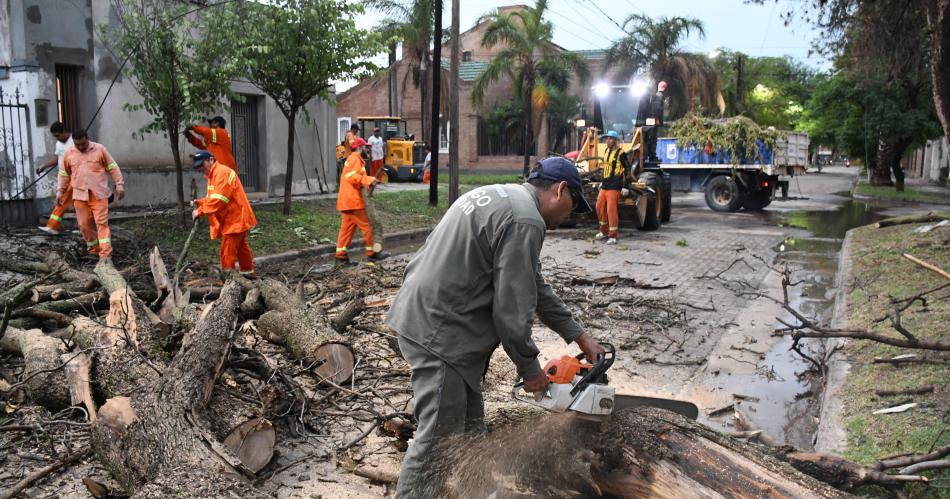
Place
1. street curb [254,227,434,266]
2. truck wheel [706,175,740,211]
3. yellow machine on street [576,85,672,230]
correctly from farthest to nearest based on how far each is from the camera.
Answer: truck wheel [706,175,740,211]
yellow machine on street [576,85,672,230]
street curb [254,227,434,266]

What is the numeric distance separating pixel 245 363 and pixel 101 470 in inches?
47.2

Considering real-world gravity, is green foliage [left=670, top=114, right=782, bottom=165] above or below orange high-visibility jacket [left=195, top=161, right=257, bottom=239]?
above

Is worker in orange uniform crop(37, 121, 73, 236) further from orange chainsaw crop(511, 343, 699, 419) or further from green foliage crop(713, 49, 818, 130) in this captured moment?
green foliage crop(713, 49, 818, 130)

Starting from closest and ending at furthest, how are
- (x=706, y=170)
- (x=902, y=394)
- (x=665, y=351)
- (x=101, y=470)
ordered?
(x=101, y=470), (x=902, y=394), (x=665, y=351), (x=706, y=170)

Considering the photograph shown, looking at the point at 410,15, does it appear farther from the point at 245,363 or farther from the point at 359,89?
the point at 245,363

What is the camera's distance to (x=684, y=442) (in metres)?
2.98

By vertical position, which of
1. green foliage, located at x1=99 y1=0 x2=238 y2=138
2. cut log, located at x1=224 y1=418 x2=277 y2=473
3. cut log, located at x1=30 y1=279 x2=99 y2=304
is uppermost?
green foliage, located at x1=99 y1=0 x2=238 y2=138

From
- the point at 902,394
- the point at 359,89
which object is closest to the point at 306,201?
the point at 902,394

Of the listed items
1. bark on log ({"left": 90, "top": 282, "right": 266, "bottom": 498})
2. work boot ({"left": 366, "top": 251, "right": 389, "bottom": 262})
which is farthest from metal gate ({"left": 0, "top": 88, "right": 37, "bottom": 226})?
bark on log ({"left": 90, "top": 282, "right": 266, "bottom": 498})

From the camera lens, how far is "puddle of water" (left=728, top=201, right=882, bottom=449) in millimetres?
4816

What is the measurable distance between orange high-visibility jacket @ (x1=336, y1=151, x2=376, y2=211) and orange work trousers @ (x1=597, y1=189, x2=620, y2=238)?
15.2 ft

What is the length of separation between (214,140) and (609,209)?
678 cm

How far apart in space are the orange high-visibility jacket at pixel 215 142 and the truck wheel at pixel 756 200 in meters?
13.6

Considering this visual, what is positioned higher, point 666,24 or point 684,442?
point 666,24
